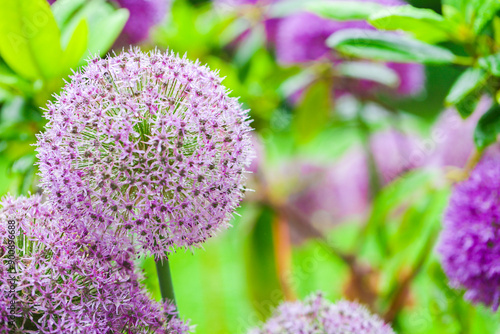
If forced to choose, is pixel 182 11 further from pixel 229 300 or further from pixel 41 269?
pixel 41 269

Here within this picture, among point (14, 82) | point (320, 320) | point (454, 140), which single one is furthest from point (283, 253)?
point (14, 82)

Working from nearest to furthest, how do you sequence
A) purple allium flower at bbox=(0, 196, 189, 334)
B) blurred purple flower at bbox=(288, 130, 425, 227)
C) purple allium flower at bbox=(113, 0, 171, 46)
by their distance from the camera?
purple allium flower at bbox=(0, 196, 189, 334) < purple allium flower at bbox=(113, 0, 171, 46) < blurred purple flower at bbox=(288, 130, 425, 227)

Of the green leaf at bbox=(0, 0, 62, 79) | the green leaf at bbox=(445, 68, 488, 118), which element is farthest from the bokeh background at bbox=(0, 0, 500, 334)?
the green leaf at bbox=(445, 68, 488, 118)

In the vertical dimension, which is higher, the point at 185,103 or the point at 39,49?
the point at 39,49

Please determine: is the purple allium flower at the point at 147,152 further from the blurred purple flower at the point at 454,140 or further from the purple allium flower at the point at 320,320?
the blurred purple flower at the point at 454,140

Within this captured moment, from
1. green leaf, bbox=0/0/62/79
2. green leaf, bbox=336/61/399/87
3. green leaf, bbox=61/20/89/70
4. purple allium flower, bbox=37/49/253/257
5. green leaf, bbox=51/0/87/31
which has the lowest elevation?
purple allium flower, bbox=37/49/253/257

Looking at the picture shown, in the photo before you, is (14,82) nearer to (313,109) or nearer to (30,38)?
(30,38)

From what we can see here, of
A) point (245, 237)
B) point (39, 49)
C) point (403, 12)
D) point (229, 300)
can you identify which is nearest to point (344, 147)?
point (245, 237)

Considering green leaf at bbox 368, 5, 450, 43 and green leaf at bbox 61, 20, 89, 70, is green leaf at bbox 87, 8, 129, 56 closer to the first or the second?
green leaf at bbox 61, 20, 89, 70
